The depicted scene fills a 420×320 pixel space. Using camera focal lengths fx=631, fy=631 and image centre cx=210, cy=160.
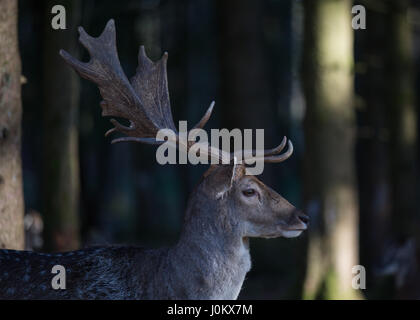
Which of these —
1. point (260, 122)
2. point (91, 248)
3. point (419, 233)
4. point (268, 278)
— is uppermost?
point (260, 122)

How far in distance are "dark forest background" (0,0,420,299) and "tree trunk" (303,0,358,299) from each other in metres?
0.01

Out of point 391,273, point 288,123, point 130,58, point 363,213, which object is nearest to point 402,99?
point 363,213

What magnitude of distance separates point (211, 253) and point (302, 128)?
404cm

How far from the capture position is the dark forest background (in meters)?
8.73

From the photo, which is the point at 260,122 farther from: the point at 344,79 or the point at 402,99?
the point at 344,79

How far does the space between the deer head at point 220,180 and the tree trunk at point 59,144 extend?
3042 millimetres

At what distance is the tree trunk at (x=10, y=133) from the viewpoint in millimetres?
6699

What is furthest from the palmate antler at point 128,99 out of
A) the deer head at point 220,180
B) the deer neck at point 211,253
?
the deer neck at point 211,253

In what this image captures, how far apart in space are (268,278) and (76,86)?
19.6 feet

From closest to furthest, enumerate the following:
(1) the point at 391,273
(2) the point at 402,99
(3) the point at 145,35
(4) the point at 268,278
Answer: (1) the point at 391,273 < (2) the point at 402,99 < (4) the point at 268,278 < (3) the point at 145,35

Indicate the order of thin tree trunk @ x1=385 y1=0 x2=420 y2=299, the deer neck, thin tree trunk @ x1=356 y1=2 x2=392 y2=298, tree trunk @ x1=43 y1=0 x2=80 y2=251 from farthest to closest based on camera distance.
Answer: thin tree trunk @ x1=356 y1=2 x2=392 y2=298 < thin tree trunk @ x1=385 y1=0 x2=420 y2=299 < tree trunk @ x1=43 y1=0 x2=80 y2=251 < the deer neck

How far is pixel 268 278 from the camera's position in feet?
42.3

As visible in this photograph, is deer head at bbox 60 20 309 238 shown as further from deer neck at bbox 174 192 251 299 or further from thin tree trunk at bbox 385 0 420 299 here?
thin tree trunk at bbox 385 0 420 299

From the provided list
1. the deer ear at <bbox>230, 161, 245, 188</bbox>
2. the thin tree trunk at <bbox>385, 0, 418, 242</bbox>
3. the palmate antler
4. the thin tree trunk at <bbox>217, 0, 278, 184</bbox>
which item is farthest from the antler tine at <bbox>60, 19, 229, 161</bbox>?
the thin tree trunk at <bbox>385, 0, 418, 242</bbox>
